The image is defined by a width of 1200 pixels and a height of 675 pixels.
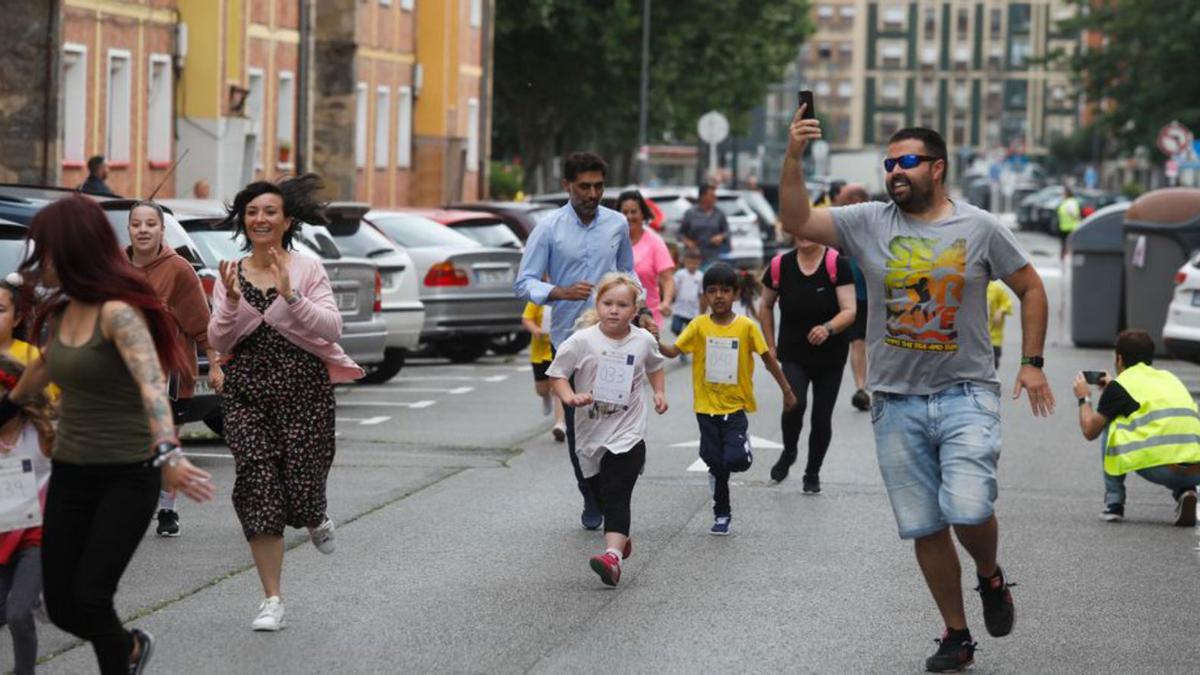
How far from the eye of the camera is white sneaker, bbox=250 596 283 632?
29.4 ft

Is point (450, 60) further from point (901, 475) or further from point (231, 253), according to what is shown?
point (901, 475)

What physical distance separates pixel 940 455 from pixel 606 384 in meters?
2.62

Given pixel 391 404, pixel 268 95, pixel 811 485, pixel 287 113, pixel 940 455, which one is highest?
pixel 268 95

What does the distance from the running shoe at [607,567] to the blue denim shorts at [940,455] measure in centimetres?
187

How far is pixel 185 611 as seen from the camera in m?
9.45

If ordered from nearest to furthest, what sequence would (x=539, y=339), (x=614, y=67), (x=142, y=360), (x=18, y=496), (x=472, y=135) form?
(x=142, y=360) → (x=18, y=496) → (x=539, y=339) → (x=472, y=135) → (x=614, y=67)

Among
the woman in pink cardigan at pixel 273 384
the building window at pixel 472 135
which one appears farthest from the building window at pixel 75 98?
the woman in pink cardigan at pixel 273 384

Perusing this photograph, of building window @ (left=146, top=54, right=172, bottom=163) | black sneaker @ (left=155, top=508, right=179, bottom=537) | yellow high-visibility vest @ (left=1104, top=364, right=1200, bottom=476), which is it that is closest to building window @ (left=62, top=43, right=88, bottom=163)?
building window @ (left=146, top=54, right=172, bottom=163)

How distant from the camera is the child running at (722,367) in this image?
12.4 m

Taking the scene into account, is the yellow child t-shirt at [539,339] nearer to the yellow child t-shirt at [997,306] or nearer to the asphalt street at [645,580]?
the asphalt street at [645,580]

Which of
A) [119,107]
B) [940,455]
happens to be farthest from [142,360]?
[119,107]

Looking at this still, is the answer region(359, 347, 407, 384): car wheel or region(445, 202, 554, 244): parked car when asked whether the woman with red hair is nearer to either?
region(359, 347, 407, 384): car wheel

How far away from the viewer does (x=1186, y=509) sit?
1285 cm

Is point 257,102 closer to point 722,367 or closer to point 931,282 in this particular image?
point 722,367
